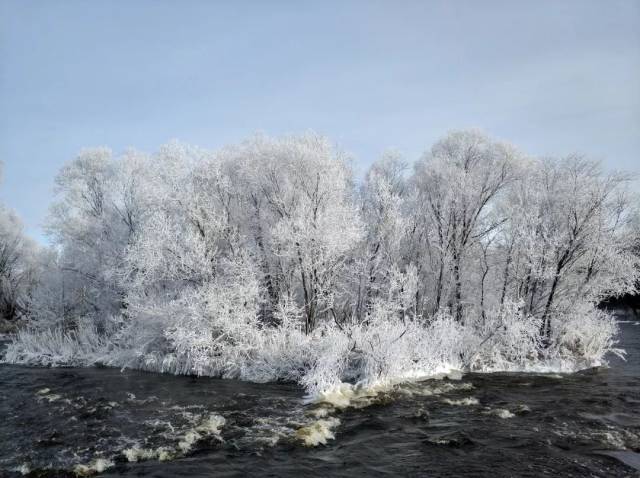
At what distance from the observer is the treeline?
70.7 ft

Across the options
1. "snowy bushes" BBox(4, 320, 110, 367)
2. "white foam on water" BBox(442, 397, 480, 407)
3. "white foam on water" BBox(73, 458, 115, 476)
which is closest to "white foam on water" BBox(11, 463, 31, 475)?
"white foam on water" BBox(73, 458, 115, 476)

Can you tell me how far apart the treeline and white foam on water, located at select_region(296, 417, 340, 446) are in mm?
6731

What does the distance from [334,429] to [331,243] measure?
10761mm

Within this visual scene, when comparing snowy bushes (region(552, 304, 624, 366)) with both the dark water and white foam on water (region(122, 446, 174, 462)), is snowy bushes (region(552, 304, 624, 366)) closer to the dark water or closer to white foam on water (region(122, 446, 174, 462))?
the dark water

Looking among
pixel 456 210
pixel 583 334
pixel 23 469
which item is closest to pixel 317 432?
pixel 23 469

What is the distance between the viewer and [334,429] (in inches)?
472

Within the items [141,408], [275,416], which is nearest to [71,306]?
[141,408]

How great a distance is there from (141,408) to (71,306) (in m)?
17.9

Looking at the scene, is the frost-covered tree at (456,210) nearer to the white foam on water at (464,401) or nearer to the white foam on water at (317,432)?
the white foam on water at (464,401)

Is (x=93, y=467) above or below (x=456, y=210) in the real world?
below

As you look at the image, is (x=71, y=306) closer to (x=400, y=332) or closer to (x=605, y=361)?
(x=400, y=332)

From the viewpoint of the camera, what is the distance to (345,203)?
26.4 m

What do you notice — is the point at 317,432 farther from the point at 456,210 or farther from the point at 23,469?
the point at 456,210

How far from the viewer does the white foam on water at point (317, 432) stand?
36.3 ft
